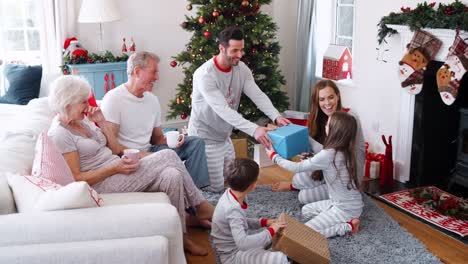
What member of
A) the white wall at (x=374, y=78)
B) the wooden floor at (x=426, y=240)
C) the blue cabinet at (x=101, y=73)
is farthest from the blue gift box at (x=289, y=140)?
the blue cabinet at (x=101, y=73)

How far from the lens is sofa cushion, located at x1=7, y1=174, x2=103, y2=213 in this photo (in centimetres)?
189

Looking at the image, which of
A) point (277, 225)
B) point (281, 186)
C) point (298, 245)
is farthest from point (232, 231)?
point (281, 186)

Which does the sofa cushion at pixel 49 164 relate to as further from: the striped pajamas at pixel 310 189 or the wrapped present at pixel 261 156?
the wrapped present at pixel 261 156

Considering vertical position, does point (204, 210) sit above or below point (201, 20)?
below

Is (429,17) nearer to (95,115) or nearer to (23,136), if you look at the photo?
(95,115)

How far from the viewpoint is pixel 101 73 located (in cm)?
480

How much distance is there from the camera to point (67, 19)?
4855 millimetres

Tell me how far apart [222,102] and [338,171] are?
0.88 m

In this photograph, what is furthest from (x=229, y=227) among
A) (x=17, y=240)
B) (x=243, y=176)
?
(x=17, y=240)

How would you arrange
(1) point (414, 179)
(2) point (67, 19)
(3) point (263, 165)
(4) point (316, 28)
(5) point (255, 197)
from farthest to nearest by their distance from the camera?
(4) point (316, 28)
(2) point (67, 19)
(3) point (263, 165)
(1) point (414, 179)
(5) point (255, 197)

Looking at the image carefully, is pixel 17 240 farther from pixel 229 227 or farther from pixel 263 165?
pixel 263 165

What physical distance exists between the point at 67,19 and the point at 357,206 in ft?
11.0

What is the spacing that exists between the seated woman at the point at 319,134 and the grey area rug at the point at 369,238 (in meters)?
0.14

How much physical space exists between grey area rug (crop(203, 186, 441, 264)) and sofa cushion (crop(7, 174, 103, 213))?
147 cm
